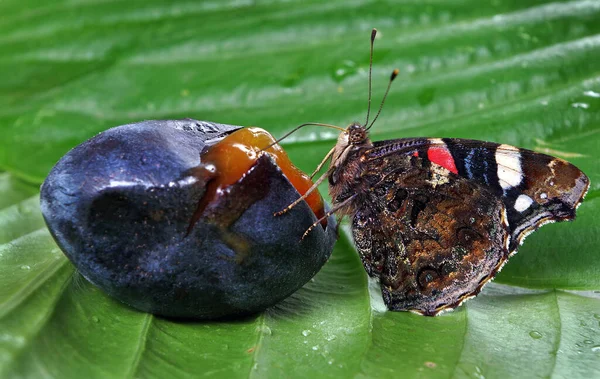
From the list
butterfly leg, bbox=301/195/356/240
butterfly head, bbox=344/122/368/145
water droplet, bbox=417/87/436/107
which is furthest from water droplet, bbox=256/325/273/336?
water droplet, bbox=417/87/436/107

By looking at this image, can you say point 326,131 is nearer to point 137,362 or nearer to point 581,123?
point 581,123

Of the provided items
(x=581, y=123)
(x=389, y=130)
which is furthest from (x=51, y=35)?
(x=581, y=123)

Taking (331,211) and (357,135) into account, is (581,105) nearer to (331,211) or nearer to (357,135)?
(357,135)

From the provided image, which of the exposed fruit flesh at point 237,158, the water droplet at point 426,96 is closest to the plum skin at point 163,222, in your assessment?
the exposed fruit flesh at point 237,158

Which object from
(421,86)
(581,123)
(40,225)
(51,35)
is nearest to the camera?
(40,225)

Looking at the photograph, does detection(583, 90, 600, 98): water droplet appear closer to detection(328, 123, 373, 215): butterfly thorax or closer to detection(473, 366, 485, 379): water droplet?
detection(328, 123, 373, 215): butterfly thorax

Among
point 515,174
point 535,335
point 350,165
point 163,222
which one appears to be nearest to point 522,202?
point 515,174

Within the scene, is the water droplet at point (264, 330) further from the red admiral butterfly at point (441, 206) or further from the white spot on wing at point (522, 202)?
the white spot on wing at point (522, 202)
